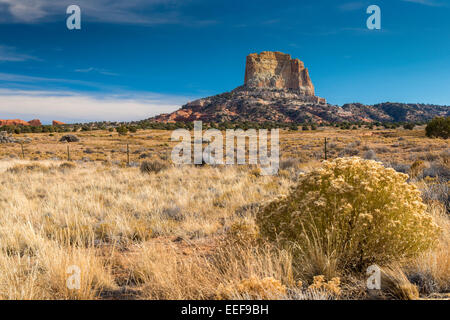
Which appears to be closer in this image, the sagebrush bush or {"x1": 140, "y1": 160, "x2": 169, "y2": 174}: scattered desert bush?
the sagebrush bush

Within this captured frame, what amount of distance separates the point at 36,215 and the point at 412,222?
789cm

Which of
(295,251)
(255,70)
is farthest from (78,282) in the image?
(255,70)

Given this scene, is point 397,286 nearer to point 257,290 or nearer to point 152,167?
point 257,290

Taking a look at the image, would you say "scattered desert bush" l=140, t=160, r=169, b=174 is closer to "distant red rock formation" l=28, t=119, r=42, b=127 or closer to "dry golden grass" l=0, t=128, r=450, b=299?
"dry golden grass" l=0, t=128, r=450, b=299

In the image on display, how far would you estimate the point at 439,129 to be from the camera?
3559 cm

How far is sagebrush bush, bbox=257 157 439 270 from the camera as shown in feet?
10.2

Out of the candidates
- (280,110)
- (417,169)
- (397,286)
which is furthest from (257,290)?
(280,110)

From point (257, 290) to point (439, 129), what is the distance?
4304 cm

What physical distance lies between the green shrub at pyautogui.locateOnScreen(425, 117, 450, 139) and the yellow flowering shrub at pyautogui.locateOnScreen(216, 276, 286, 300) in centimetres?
4214

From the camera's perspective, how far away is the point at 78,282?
3170 mm

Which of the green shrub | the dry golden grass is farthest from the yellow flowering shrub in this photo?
the green shrub
